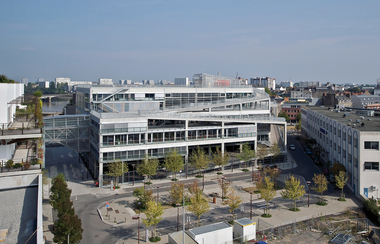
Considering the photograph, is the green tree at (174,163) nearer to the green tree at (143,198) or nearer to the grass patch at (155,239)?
the green tree at (143,198)

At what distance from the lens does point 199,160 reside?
4662cm

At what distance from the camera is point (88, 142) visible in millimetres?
51188

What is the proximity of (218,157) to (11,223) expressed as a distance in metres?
34.1

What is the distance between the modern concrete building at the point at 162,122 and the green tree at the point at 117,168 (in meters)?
1.02

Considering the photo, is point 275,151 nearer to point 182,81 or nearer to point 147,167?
point 147,167

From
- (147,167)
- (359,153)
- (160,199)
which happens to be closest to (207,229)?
(160,199)

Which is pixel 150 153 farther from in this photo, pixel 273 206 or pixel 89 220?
pixel 273 206

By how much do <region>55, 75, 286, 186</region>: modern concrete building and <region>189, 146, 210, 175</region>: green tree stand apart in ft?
4.56

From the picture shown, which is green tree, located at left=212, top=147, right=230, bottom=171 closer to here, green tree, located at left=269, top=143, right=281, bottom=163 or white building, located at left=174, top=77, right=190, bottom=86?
green tree, located at left=269, top=143, right=281, bottom=163

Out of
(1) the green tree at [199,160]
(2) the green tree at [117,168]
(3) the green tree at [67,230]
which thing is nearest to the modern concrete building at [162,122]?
(2) the green tree at [117,168]

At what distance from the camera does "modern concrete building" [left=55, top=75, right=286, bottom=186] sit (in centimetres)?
4425

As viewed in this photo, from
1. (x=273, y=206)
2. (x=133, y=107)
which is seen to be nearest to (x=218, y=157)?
(x=273, y=206)

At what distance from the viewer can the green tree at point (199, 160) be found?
4622cm

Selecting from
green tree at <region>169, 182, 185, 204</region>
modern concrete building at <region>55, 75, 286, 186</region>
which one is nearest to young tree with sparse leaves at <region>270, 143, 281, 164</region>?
modern concrete building at <region>55, 75, 286, 186</region>
